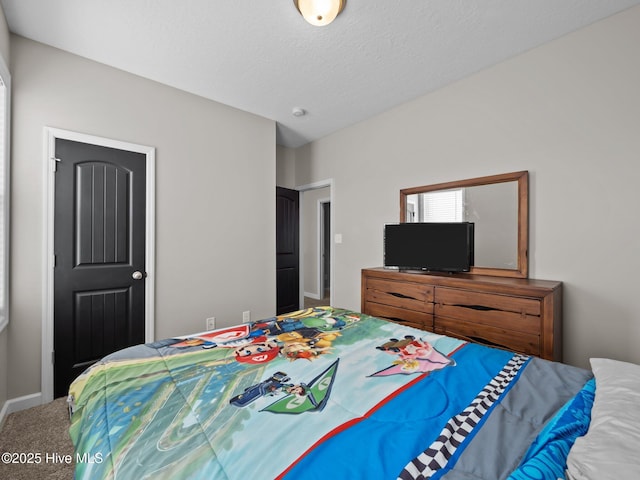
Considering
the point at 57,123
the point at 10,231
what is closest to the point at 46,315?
the point at 10,231

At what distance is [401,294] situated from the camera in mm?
2639

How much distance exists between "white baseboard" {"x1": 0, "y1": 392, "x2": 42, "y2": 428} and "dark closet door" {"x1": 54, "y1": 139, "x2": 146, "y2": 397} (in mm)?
112

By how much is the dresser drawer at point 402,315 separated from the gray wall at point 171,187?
4.34ft

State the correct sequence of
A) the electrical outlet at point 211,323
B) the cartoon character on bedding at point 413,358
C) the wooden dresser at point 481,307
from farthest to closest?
1. the electrical outlet at point 211,323
2. the wooden dresser at point 481,307
3. the cartoon character on bedding at point 413,358

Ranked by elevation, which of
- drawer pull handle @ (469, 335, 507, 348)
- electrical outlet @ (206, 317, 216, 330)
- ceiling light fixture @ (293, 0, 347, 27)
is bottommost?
electrical outlet @ (206, 317, 216, 330)

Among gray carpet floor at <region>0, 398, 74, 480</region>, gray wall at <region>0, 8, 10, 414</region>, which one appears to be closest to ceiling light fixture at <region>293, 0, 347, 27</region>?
gray wall at <region>0, 8, 10, 414</region>

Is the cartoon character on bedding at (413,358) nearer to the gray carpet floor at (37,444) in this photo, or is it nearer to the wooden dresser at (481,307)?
the wooden dresser at (481,307)

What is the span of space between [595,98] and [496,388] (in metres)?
2.22

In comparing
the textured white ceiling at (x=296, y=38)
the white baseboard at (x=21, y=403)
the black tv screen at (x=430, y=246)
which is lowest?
the white baseboard at (x=21, y=403)

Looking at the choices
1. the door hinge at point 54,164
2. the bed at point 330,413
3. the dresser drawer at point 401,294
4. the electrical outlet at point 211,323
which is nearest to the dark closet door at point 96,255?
the door hinge at point 54,164

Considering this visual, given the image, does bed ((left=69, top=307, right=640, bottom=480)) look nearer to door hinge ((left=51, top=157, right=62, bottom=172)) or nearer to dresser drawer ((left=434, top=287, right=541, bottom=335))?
dresser drawer ((left=434, top=287, right=541, bottom=335))

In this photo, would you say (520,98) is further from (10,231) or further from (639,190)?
(10,231)

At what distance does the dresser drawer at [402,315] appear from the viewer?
8.06 ft

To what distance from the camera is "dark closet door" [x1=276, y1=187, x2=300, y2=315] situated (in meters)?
4.16
